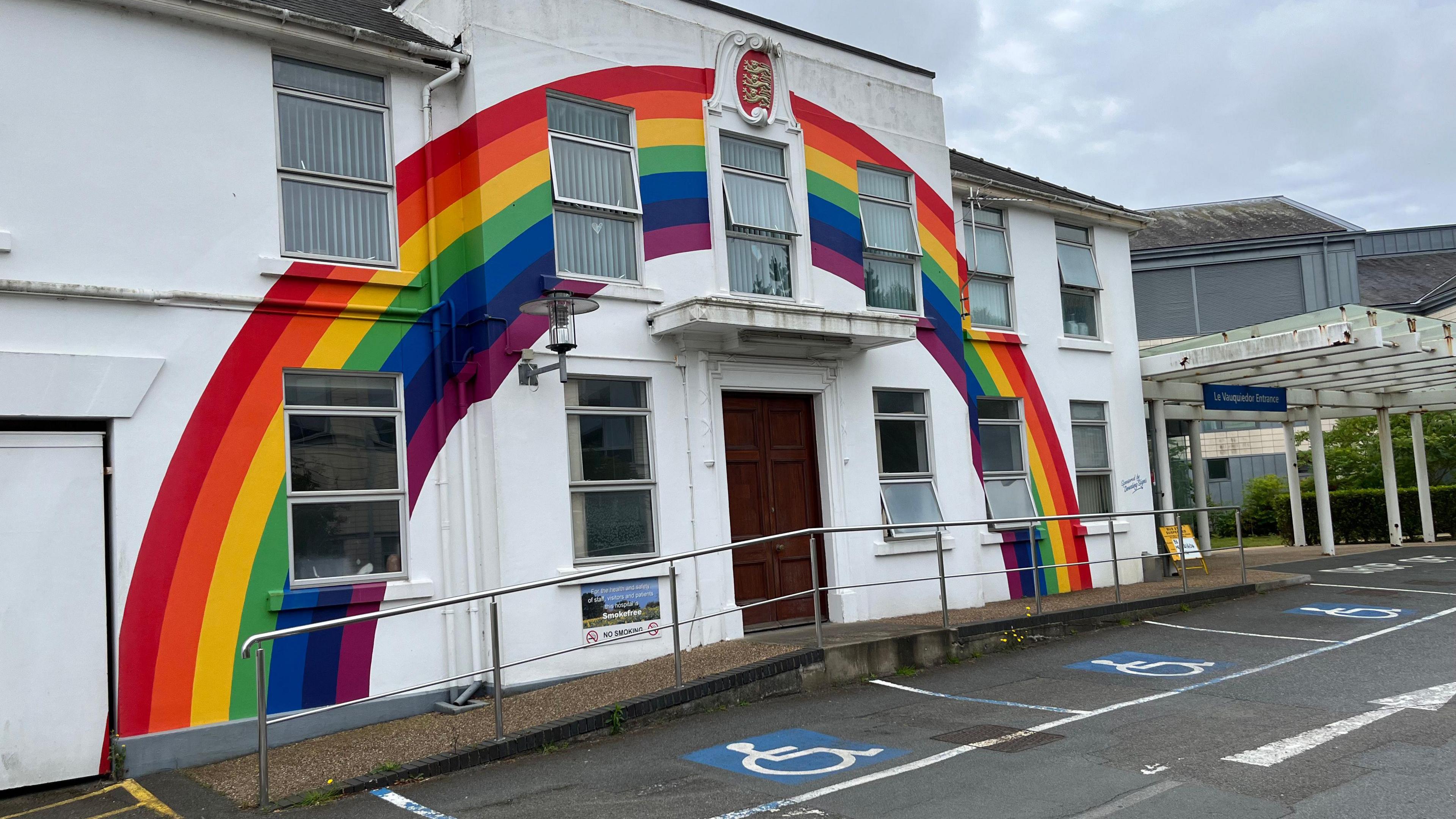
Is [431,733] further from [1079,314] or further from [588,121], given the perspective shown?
[1079,314]

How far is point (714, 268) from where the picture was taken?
1171 cm

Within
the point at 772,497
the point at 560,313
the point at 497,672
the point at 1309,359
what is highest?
the point at 560,313

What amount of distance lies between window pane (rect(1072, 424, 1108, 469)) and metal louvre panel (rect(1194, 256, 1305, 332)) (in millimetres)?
27335

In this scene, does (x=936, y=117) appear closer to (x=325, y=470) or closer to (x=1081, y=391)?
(x=1081, y=391)

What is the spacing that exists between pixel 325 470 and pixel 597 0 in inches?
211

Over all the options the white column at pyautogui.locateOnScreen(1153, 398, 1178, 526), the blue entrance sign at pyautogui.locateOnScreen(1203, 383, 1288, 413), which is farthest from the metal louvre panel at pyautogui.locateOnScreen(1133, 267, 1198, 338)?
the white column at pyautogui.locateOnScreen(1153, 398, 1178, 526)

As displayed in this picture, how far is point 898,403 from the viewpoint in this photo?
13.5 meters

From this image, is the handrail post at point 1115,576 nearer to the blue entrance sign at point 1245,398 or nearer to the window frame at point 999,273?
the window frame at point 999,273

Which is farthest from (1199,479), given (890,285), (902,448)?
(890,285)

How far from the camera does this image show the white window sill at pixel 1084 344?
15953 millimetres

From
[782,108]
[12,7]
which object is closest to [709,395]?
[782,108]

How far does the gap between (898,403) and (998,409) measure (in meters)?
2.24

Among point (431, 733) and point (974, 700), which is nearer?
point (431, 733)

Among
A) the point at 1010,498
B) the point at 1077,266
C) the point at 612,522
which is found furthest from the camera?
the point at 1077,266
